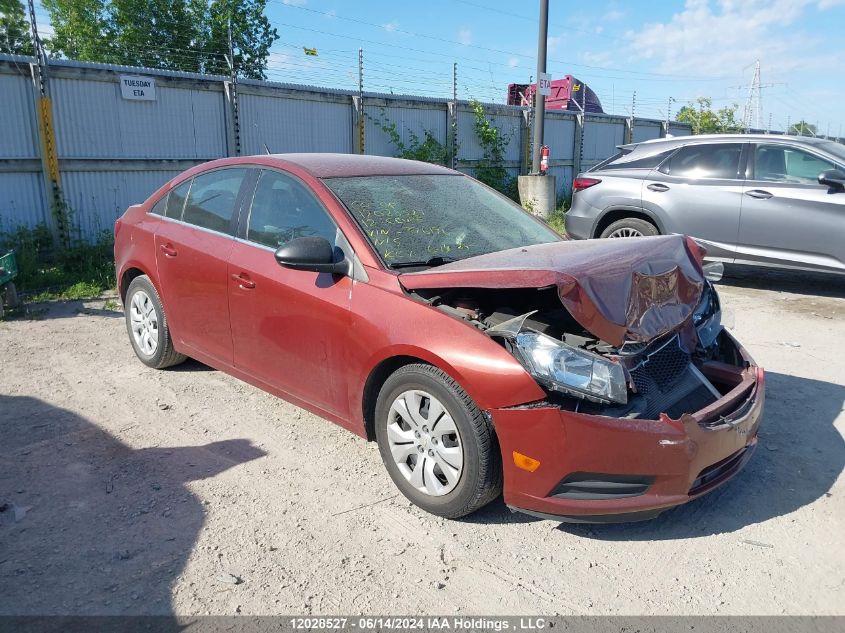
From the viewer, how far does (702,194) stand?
8.18 metres

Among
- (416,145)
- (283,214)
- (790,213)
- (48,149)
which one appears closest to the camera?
(283,214)


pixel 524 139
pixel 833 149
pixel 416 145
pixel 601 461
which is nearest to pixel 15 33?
pixel 416 145

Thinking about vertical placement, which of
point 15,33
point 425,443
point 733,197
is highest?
point 15,33

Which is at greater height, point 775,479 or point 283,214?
point 283,214

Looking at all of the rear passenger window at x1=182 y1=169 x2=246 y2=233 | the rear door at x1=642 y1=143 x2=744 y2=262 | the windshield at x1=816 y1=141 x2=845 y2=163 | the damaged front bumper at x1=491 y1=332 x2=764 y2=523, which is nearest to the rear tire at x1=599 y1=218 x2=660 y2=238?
the rear door at x1=642 y1=143 x2=744 y2=262

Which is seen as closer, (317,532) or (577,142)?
(317,532)

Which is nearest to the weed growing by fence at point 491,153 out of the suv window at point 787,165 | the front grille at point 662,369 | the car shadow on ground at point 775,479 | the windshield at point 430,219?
the suv window at point 787,165

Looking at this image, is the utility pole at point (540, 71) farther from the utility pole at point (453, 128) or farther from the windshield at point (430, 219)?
the windshield at point (430, 219)

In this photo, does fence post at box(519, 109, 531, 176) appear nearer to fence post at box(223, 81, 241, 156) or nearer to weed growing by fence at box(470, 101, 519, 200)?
weed growing by fence at box(470, 101, 519, 200)

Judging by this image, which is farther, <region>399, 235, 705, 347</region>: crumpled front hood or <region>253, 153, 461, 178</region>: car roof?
<region>253, 153, 461, 178</region>: car roof

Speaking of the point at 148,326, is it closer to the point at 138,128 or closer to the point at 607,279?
the point at 607,279

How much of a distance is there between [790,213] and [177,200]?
6238 mm

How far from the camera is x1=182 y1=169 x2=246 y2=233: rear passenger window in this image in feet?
15.0

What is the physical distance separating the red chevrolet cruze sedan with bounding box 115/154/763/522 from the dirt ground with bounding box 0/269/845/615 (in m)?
0.25
